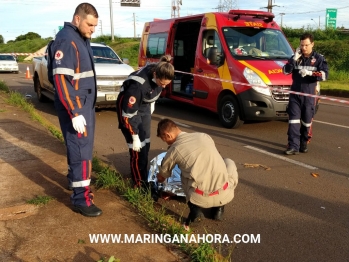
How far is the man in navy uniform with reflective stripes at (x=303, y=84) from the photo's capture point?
6.09 meters

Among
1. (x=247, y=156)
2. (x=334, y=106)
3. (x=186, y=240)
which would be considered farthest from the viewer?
(x=334, y=106)

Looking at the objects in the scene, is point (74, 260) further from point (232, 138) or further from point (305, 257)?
point (232, 138)

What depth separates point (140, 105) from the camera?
440 cm

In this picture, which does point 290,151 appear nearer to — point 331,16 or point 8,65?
point 8,65

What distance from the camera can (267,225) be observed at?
152 inches

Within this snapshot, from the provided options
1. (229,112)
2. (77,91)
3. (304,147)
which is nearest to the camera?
(77,91)

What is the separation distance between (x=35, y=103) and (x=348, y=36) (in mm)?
23662

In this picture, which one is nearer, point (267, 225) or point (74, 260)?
point (74, 260)

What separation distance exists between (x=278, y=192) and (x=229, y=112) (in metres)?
3.61

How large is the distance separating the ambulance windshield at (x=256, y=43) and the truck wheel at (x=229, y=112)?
87 centimetres

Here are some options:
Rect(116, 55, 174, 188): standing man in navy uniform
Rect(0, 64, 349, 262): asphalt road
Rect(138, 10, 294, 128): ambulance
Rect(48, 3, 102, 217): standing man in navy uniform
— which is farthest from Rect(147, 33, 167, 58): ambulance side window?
Rect(48, 3, 102, 217): standing man in navy uniform

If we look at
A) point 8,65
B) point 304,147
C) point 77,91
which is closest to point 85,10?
point 77,91

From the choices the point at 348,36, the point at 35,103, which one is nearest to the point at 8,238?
the point at 35,103

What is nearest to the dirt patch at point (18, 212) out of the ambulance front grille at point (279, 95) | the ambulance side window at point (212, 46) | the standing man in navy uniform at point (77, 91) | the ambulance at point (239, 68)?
the standing man in navy uniform at point (77, 91)
